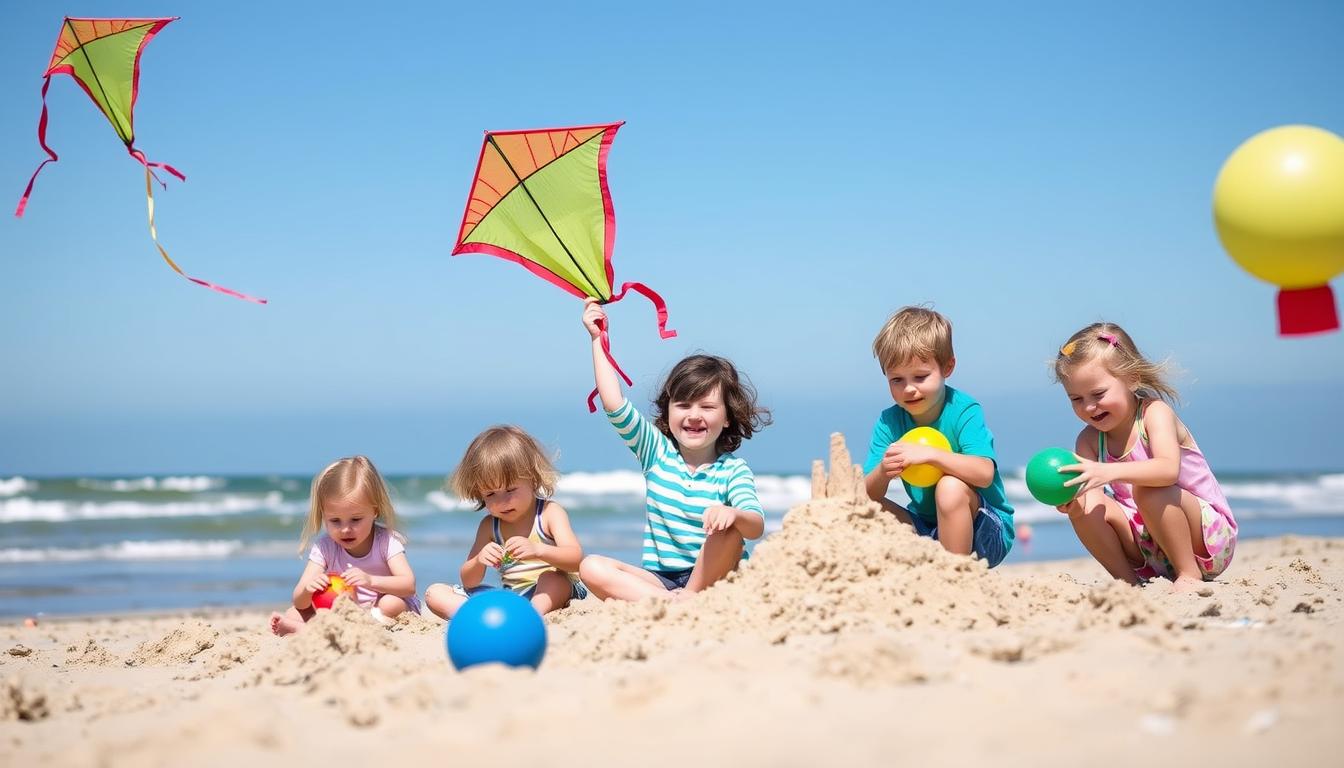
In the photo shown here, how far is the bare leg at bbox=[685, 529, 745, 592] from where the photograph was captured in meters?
4.69

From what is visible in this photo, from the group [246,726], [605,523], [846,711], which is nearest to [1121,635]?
[846,711]

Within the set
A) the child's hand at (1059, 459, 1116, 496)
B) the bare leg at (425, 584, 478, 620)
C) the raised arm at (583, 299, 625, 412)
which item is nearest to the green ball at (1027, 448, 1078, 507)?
the child's hand at (1059, 459, 1116, 496)

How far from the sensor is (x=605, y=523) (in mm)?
19297

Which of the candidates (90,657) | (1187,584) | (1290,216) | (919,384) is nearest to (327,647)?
(90,657)

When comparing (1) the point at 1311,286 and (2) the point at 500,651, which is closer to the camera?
(2) the point at 500,651

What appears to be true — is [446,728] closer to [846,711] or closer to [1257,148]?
[846,711]

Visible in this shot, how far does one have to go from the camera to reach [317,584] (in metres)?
5.08

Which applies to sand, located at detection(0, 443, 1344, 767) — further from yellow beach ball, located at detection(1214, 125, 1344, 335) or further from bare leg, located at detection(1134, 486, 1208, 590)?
yellow beach ball, located at detection(1214, 125, 1344, 335)

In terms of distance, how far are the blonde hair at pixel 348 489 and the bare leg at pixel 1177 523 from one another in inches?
142

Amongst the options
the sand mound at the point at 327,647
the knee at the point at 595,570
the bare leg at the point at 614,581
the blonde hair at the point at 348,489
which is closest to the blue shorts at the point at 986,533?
the bare leg at the point at 614,581

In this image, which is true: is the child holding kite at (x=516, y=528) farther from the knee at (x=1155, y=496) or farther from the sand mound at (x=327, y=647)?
the knee at (x=1155, y=496)

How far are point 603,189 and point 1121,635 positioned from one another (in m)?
3.33

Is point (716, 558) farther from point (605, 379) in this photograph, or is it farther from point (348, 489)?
point (348, 489)

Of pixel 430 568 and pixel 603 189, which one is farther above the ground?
pixel 603 189
